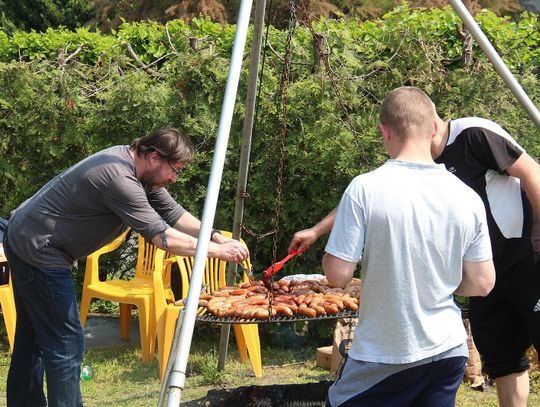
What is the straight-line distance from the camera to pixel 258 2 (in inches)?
164

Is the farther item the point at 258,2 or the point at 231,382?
the point at 231,382

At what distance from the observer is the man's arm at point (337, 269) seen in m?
2.78

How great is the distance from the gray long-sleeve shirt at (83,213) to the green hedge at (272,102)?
2333 mm

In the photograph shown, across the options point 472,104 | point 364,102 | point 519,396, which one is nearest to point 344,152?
point 364,102

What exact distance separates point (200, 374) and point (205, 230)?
3.17 meters

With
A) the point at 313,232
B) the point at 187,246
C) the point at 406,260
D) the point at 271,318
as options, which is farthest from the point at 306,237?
the point at 406,260

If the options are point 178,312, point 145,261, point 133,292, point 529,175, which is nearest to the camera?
point 529,175

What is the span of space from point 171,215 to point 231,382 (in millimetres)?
1868

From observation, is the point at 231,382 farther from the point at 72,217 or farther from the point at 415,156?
the point at 415,156

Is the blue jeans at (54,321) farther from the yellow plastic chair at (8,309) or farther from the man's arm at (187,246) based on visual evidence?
the yellow plastic chair at (8,309)

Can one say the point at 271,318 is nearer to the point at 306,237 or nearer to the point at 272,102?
the point at 306,237

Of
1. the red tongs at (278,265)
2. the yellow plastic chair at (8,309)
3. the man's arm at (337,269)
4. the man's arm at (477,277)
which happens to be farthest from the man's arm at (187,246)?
the yellow plastic chair at (8,309)

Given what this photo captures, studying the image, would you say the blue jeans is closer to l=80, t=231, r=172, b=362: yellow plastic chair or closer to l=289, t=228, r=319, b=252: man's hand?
l=289, t=228, r=319, b=252: man's hand

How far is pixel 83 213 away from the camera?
3848 mm
